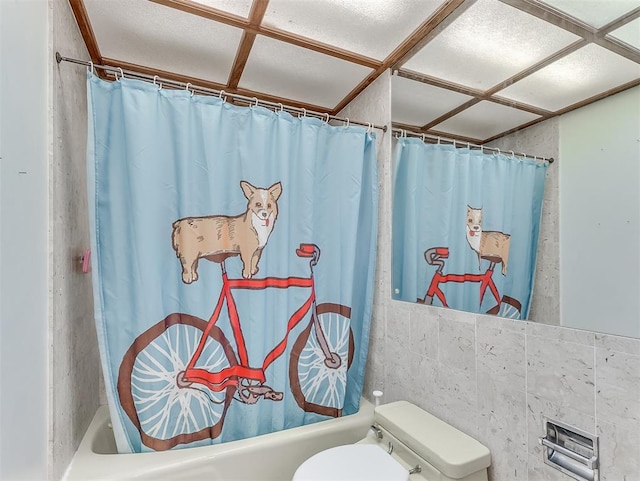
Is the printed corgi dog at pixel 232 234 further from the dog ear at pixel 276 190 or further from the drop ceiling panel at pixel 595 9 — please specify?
the drop ceiling panel at pixel 595 9

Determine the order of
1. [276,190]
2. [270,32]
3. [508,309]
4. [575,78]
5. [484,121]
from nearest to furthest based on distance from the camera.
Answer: [575,78] → [508,309] → [484,121] → [270,32] → [276,190]

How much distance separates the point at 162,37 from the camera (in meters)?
1.44

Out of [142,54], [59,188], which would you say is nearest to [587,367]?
[59,188]

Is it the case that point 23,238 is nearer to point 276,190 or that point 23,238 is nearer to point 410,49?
point 276,190

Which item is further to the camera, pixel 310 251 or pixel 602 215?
pixel 310 251

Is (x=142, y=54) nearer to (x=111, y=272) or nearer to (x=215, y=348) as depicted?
(x=111, y=272)

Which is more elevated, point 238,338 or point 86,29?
point 86,29

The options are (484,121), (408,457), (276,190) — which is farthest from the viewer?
(276,190)

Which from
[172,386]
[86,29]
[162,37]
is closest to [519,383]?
[172,386]

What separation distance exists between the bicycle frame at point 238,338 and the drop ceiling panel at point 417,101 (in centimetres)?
88

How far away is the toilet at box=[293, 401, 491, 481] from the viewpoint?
1.06 m

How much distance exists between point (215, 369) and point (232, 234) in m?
0.62

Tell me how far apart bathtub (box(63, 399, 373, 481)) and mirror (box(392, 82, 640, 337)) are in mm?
1064

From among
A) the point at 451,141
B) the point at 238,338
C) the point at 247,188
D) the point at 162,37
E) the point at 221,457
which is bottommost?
the point at 221,457
